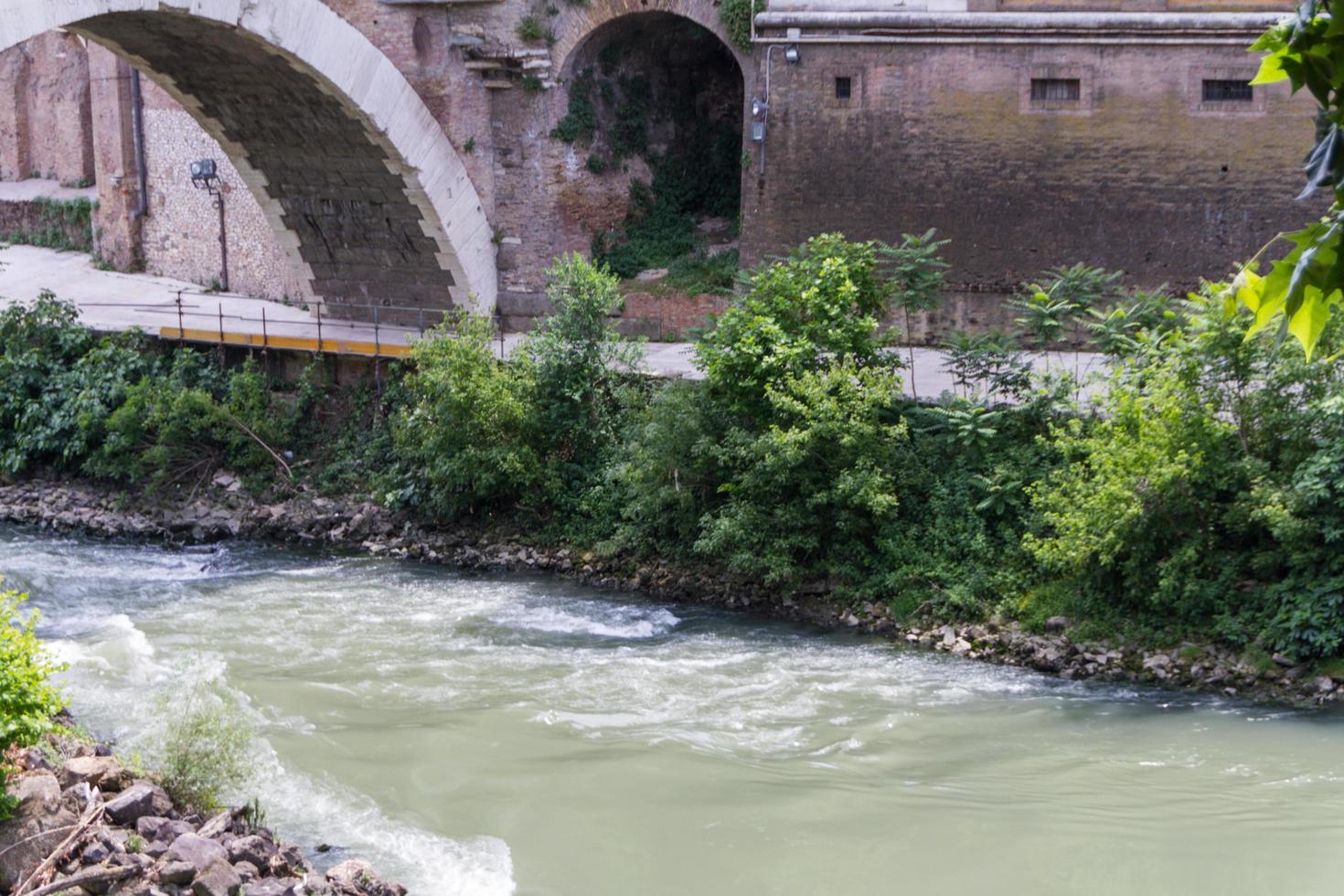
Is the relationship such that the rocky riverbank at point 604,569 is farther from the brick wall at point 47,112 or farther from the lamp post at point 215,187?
the brick wall at point 47,112

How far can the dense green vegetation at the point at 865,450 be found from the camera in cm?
1041

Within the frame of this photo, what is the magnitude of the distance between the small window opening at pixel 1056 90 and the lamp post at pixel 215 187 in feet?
41.4

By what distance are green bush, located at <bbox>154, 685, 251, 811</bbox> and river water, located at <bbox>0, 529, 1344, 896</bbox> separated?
0.39 m

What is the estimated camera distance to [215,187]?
21891mm

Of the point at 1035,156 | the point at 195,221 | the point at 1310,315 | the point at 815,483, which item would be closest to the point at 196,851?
the point at 1310,315

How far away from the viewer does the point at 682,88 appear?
19.4m

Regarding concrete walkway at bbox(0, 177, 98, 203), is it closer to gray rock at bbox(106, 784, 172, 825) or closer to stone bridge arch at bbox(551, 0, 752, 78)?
stone bridge arch at bbox(551, 0, 752, 78)

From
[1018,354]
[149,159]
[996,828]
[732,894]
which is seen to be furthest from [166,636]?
[149,159]

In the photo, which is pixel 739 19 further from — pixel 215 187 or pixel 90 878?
pixel 90 878

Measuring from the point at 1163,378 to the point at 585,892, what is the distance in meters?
6.30

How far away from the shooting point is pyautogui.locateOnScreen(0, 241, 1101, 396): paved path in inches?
615

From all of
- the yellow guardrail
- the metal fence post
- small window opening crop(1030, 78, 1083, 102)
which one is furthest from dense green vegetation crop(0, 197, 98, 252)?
small window opening crop(1030, 78, 1083, 102)

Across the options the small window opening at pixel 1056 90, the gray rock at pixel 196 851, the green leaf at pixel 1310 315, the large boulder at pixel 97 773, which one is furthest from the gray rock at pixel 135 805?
the small window opening at pixel 1056 90

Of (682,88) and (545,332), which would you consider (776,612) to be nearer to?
(545,332)
